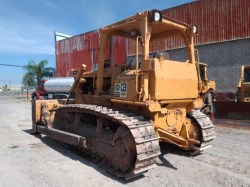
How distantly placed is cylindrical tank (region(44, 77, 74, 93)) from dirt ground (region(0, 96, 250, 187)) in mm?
11005

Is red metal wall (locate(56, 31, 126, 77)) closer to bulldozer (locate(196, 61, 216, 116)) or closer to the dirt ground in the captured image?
bulldozer (locate(196, 61, 216, 116))

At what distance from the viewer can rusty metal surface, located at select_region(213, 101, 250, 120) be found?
35.7 ft

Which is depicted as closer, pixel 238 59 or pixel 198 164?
pixel 198 164

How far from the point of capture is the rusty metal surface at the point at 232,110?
35.7ft

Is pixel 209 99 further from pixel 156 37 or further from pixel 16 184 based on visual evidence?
pixel 16 184

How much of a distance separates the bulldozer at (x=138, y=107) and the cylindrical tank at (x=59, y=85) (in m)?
11.6

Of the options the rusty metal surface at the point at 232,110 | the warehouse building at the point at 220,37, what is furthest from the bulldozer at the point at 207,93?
the warehouse building at the point at 220,37

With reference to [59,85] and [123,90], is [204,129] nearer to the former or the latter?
[123,90]

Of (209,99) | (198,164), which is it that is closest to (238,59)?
(209,99)

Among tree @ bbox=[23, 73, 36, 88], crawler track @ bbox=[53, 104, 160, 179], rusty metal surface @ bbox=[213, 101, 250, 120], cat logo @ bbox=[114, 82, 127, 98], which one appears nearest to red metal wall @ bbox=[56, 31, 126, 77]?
rusty metal surface @ bbox=[213, 101, 250, 120]

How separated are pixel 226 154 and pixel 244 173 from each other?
1.40 m

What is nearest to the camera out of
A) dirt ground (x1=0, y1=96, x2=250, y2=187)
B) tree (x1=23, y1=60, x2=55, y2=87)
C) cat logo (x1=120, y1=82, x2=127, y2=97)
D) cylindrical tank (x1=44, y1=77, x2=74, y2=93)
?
dirt ground (x1=0, y1=96, x2=250, y2=187)

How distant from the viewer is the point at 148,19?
518cm

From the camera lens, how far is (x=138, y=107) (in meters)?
5.43
